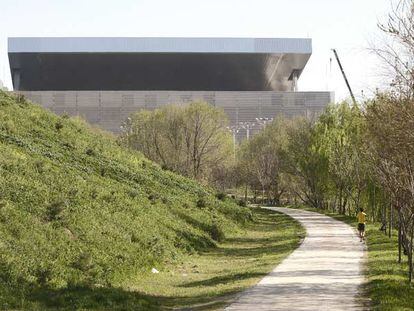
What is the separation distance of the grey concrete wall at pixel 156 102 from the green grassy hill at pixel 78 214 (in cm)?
8390

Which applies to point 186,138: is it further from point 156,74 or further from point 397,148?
point 156,74

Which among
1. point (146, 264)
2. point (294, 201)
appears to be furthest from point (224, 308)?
point (294, 201)

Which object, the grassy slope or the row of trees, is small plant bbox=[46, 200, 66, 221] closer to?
the grassy slope

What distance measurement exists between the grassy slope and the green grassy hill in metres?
6.16

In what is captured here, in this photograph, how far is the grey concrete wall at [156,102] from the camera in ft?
416

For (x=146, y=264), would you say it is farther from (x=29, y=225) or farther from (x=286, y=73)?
(x=286, y=73)

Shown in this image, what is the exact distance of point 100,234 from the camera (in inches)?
922

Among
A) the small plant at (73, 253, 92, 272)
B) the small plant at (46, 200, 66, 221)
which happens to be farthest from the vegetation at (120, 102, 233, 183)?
the small plant at (73, 253, 92, 272)

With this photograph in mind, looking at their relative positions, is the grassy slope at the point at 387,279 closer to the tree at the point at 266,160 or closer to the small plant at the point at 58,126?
the small plant at the point at 58,126

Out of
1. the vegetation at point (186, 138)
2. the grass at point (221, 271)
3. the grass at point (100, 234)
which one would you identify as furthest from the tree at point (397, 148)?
the vegetation at point (186, 138)

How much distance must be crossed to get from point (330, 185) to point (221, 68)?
79091mm

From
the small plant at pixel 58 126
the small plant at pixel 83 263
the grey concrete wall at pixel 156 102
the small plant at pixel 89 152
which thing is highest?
the grey concrete wall at pixel 156 102

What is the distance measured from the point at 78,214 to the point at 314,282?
7.37 m

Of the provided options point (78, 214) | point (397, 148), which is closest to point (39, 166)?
point (78, 214)
